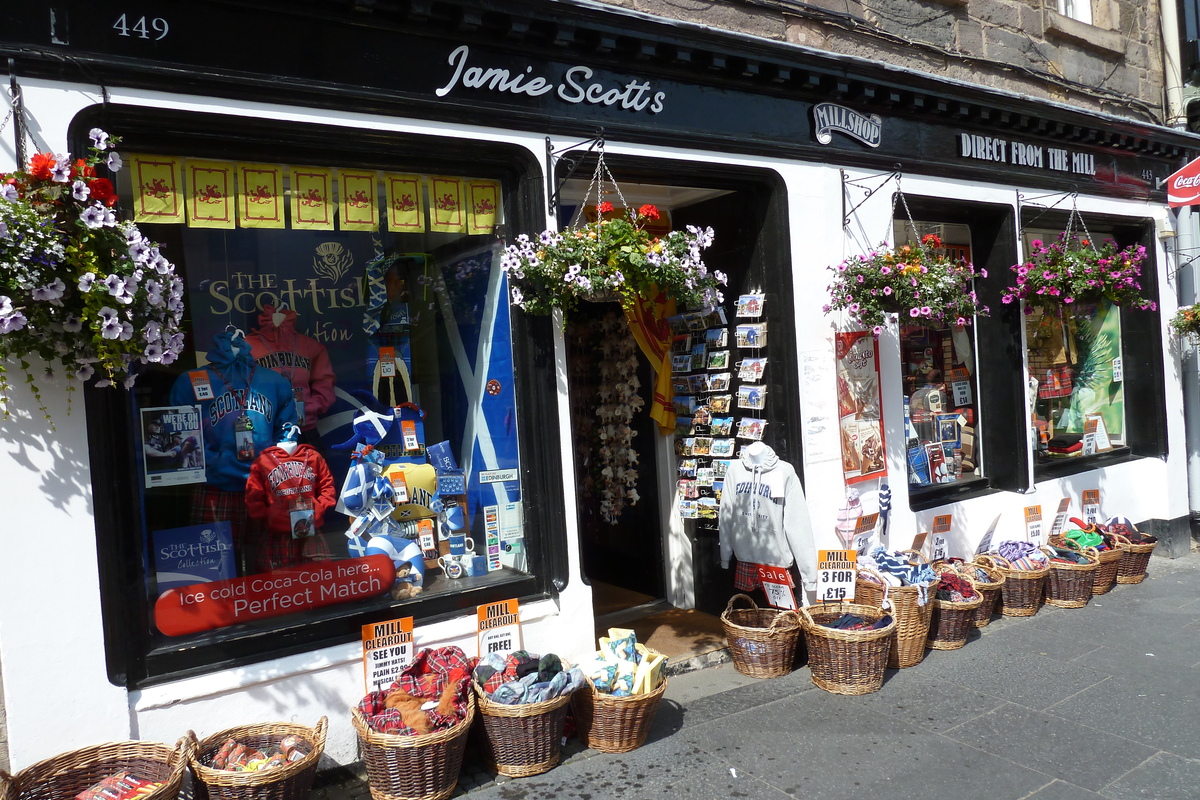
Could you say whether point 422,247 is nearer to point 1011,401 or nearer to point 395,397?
point 395,397

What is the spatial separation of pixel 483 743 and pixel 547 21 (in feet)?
12.7

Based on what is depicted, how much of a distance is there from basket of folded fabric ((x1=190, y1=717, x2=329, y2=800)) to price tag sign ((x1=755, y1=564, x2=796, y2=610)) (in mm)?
3244

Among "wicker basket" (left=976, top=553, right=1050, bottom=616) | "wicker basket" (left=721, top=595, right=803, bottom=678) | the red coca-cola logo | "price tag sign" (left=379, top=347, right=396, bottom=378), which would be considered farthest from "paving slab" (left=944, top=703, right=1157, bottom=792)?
"price tag sign" (left=379, top=347, right=396, bottom=378)

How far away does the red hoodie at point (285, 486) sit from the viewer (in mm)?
4387

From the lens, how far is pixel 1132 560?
7.33 metres

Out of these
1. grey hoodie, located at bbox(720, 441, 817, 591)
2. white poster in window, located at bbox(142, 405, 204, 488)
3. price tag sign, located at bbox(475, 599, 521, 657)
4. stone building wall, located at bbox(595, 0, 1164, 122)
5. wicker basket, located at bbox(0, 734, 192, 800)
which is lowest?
wicker basket, located at bbox(0, 734, 192, 800)

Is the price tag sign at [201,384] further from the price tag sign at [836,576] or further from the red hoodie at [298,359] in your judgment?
the price tag sign at [836,576]

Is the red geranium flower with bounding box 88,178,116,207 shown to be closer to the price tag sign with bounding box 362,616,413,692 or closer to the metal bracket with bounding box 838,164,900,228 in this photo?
the price tag sign with bounding box 362,616,413,692

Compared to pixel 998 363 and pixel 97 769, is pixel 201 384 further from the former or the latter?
pixel 998 363

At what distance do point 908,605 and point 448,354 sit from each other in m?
3.36

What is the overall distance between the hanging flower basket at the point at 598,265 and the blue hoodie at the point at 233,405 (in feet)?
4.64

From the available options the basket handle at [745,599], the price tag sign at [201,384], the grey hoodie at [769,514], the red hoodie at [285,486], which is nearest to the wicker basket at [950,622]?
the grey hoodie at [769,514]

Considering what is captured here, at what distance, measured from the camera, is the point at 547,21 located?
4.68 metres

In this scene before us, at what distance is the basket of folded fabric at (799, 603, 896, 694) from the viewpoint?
500 centimetres
